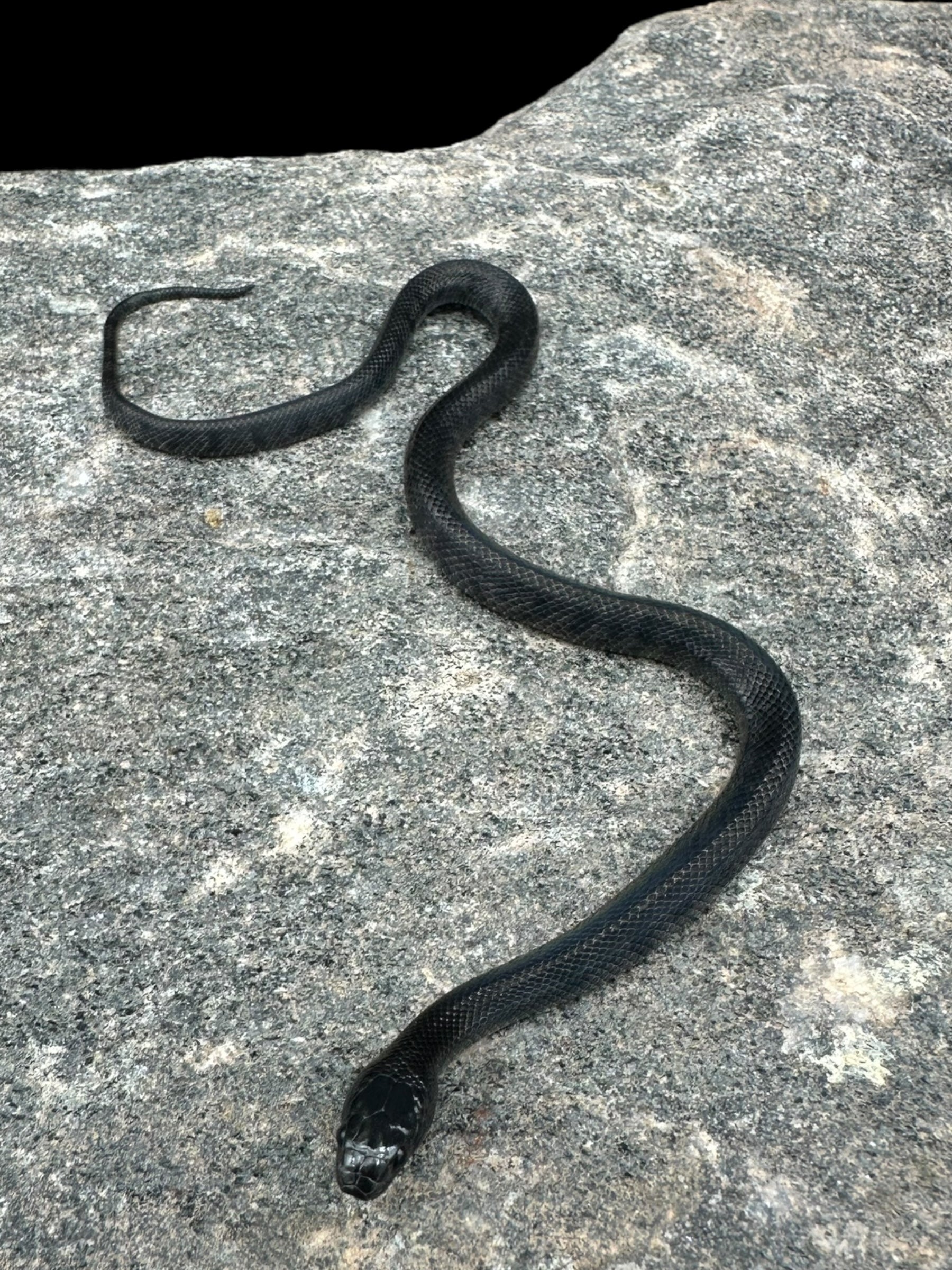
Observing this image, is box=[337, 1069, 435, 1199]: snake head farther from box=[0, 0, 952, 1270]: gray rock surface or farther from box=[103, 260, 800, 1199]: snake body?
box=[0, 0, 952, 1270]: gray rock surface

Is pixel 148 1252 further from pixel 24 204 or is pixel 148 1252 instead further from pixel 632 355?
pixel 24 204

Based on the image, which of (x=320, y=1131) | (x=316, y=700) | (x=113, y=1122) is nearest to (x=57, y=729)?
(x=316, y=700)

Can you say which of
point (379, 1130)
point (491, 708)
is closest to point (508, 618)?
point (491, 708)

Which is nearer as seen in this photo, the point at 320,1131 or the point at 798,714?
the point at 320,1131

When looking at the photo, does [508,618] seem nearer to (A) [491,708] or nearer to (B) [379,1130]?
(A) [491,708]

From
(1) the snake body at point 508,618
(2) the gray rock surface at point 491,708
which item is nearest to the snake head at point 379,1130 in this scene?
(1) the snake body at point 508,618

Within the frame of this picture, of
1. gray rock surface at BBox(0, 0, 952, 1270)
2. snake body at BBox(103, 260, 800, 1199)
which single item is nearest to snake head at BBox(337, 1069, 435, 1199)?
snake body at BBox(103, 260, 800, 1199)

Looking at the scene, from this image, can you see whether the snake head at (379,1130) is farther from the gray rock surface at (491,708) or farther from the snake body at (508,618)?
the gray rock surface at (491,708)

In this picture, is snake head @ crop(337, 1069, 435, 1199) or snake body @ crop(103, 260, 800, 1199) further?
snake body @ crop(103, 260, 800, 1199)
